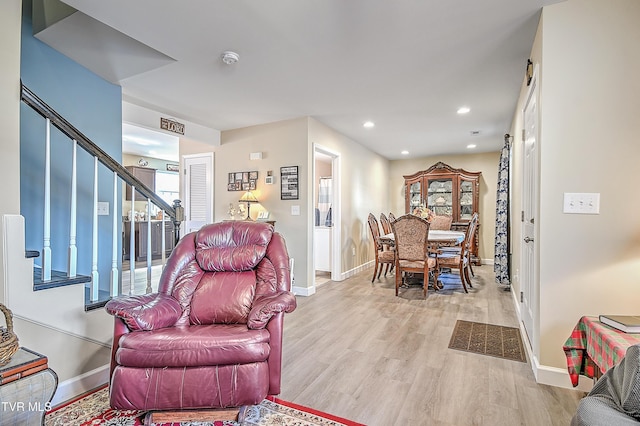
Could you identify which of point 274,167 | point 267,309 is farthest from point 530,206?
point 274,167

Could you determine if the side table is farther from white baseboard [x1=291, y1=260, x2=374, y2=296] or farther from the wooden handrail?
white baseboard [x1=291, y1=260, x2=374, y2=296]

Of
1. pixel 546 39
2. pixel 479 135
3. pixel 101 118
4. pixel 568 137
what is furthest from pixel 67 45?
pixel 479 135

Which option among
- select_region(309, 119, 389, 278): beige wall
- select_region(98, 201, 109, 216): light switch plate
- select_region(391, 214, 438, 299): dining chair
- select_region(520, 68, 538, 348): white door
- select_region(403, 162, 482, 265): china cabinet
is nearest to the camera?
select_region(520, 68, 538, 348): white door

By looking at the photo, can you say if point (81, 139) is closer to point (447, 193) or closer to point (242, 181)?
point (242, 181)

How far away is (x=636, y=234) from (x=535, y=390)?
1.14 metres

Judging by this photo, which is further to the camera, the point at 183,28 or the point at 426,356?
the point at 426,356

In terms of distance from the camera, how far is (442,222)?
6.79m

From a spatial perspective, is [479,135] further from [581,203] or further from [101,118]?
[101,118]

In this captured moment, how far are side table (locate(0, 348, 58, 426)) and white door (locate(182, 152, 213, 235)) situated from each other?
407cm

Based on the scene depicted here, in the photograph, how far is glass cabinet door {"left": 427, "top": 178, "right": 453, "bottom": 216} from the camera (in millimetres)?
7180

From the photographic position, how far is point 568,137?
6.63 feet

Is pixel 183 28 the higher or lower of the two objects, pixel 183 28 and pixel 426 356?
the higher

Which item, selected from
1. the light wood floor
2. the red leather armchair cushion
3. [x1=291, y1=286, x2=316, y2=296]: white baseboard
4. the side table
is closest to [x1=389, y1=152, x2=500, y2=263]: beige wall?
the light wood floor

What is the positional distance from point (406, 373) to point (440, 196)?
564cm
